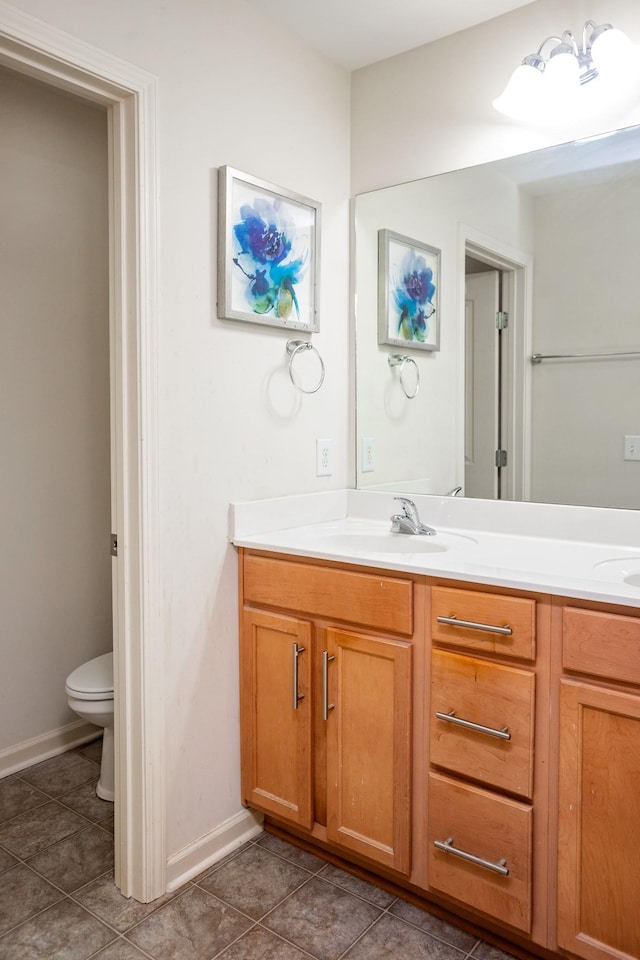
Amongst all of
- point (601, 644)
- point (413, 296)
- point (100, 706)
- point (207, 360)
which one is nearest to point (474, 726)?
point (601, 644)

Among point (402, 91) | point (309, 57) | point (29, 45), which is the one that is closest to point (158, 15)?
point (29, 45)

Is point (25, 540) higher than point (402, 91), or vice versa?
point (402, 91)

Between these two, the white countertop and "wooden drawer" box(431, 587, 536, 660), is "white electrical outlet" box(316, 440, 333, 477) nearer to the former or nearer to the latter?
the white countertop

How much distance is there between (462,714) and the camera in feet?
4.94

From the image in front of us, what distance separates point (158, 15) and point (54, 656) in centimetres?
212

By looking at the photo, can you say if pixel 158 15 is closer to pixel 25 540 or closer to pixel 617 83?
pixel 617 83

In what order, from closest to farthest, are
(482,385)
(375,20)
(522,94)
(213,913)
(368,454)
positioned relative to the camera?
(213,913) → (522,94) → (375,20) → (482,385) → (368,454)

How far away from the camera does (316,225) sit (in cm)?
215

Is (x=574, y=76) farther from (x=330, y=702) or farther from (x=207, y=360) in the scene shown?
(x=330, y=702)

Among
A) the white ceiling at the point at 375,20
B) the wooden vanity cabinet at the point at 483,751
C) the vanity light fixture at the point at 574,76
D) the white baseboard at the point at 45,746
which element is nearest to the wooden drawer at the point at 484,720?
the wooden vanity cabinet at the point at 483,751

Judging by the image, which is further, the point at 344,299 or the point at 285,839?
the point at 344,299

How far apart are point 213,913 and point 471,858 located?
2.18ft

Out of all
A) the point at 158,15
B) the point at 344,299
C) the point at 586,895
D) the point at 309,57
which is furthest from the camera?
the point at 344,299

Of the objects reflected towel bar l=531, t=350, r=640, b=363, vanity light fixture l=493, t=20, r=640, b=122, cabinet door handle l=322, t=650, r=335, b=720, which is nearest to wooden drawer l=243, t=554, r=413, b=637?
cabinet door handle l=322, t=650, r=335, b=720
